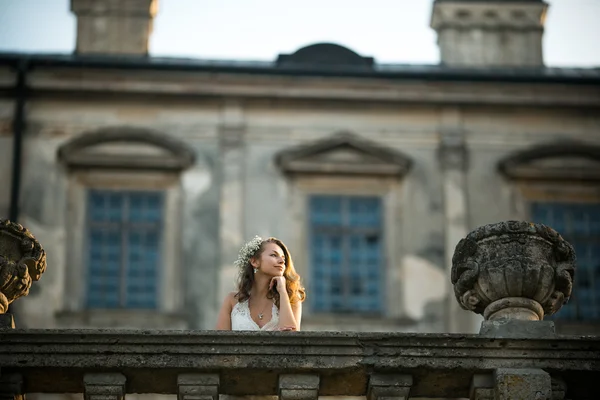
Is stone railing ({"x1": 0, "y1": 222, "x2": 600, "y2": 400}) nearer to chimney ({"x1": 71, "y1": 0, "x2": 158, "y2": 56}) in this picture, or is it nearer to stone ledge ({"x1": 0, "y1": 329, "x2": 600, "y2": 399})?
stone ledge ({"x1": 0, "y1": 329, "x2": 600, "y2": 399})

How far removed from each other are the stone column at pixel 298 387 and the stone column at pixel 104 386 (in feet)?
3.52

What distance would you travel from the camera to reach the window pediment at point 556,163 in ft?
98.9

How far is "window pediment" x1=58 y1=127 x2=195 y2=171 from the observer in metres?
29.6

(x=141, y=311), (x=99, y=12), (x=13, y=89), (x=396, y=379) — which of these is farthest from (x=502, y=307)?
(x=99, y=12)

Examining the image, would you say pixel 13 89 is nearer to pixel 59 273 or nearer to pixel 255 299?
pixel 59 273

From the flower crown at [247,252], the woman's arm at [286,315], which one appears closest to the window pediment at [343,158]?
the flower crown at [247,252]

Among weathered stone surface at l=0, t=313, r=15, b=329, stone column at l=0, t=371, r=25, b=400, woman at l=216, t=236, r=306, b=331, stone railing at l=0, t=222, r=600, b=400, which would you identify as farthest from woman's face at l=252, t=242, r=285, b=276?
stone column at l=0, t=371, r=25, b=400

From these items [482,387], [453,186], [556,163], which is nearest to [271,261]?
[482,387]

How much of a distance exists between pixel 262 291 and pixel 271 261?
28 cm

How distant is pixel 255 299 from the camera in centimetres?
1581

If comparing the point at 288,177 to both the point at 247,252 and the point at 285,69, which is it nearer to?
the point at 285,69

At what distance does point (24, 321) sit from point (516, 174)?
24.9 feet

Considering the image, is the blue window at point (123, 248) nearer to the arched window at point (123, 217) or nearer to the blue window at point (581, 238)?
the arched window at point (123, 217)

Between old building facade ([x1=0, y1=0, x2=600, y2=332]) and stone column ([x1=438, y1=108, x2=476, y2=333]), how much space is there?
0.03 meters
